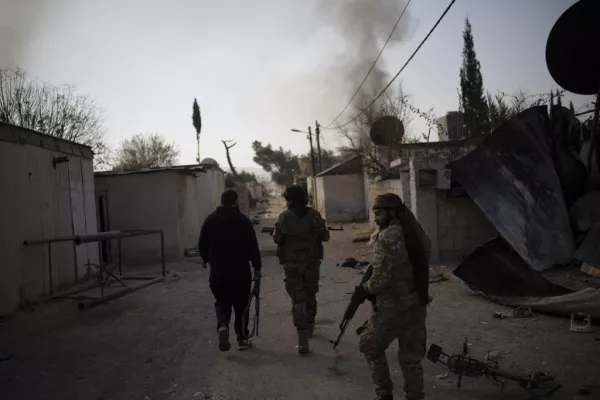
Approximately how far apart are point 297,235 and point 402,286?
6.68ft

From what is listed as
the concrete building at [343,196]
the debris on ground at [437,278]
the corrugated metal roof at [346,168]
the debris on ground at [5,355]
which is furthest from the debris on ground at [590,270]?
the corrugated metal roof at [346,168]

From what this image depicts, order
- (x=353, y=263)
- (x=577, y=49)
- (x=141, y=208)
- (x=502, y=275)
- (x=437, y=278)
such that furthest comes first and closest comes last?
(x=141, y=208)
(x=353, y=263)
(x=437, y=278)
(x=577, y=49)
(x=502, y=275)

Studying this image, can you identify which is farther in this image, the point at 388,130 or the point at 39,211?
the point at 388,130

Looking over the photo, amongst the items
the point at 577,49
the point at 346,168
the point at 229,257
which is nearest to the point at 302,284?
the point at 229,257

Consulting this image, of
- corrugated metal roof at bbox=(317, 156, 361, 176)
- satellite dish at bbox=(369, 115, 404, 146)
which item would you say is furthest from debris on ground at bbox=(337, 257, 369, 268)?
corrugated metal roof at bbox=(317, 156, 361, 176)

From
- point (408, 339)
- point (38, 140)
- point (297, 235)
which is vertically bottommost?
point (408, 339)

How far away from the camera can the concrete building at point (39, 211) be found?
7285 millimetres

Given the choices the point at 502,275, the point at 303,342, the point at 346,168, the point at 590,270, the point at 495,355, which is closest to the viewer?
the point at 495,355

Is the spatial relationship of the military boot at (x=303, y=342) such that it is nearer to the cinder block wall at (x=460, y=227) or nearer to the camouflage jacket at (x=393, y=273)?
the camouflage jacket at (x=393, y=273)

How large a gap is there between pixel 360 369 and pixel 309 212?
169 cm

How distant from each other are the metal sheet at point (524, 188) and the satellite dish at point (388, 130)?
30.9ft

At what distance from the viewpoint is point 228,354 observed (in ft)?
16.8

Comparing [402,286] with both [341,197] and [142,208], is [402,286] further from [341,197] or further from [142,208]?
[341,197]

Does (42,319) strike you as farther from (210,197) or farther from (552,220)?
(210,197)
